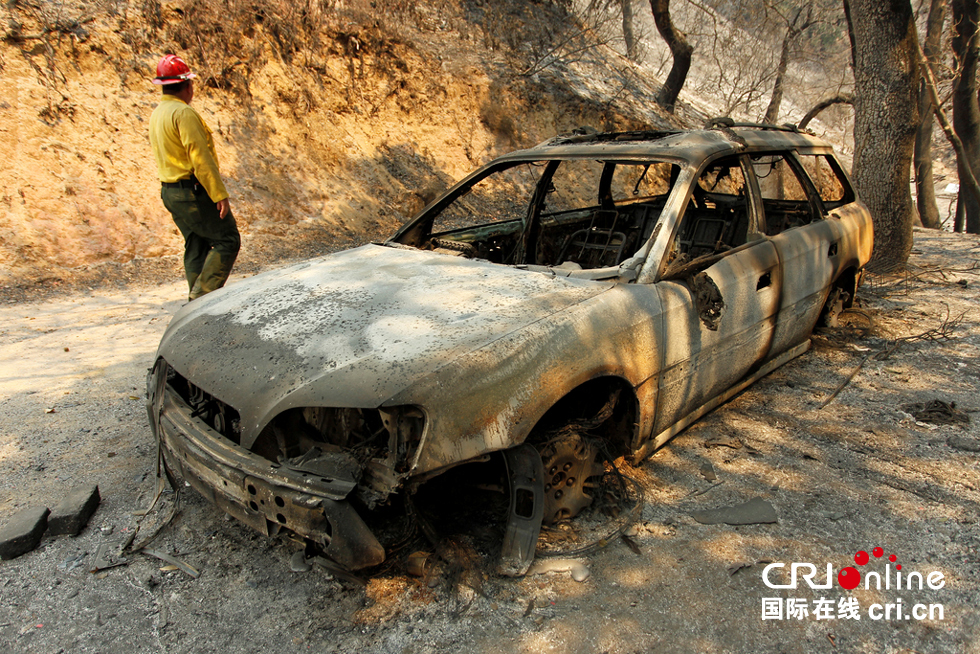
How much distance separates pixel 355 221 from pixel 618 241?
5.14m

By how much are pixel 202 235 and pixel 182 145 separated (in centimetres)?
63

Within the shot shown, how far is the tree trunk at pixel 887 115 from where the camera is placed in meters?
6.58

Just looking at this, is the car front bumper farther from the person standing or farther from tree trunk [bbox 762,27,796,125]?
tree trunk [bbox 762,27,796,125]

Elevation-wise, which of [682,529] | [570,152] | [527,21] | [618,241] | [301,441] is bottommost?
[682,529]

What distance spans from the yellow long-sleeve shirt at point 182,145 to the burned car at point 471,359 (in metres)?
1.60

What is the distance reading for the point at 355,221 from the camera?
8453 millimetres

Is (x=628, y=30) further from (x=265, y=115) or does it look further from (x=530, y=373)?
(x=530, y=373)

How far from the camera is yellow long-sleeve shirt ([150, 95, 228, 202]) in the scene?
13.9ft

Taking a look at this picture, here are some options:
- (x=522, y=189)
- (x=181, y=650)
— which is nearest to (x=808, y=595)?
(x=181, y=650)

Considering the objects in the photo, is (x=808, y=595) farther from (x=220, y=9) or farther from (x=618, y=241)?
(x=220, y=9)

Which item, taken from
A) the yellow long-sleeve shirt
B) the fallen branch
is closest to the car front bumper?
the yellow long-sleeve shirt

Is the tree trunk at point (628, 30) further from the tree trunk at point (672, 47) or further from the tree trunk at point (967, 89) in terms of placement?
the tree trunk at point (967, 89)

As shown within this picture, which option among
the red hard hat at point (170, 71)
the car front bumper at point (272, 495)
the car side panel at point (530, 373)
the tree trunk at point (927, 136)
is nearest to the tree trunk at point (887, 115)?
the car side panel at point (530, 373)

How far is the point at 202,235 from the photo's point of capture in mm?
4523
